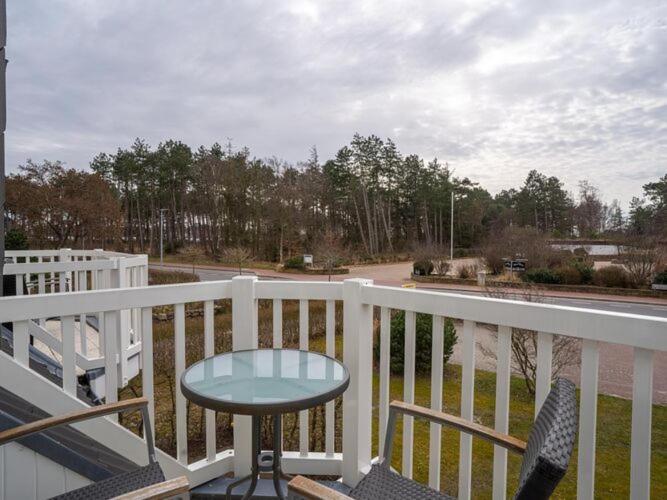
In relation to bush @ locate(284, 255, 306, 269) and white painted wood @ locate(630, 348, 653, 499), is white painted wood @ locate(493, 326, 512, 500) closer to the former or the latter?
white painted wood @ locate(630, 348, 653, 499)

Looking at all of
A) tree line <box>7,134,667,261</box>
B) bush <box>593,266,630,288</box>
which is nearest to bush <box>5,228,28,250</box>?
tree line <box>7,134,667,261</box>

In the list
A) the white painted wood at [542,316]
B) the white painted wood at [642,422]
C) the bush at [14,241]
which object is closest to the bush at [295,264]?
the bush at [14,241]

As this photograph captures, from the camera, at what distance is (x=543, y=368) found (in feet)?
4.56

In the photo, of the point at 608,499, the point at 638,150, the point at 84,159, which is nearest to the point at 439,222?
the point at 638,150

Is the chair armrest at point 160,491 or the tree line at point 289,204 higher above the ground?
the tree line at point 289,204

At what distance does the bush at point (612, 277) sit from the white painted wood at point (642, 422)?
17.2 meters

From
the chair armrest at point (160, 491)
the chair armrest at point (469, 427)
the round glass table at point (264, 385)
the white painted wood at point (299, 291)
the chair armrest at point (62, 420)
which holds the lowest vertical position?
the chair armrest at point (160, 491)

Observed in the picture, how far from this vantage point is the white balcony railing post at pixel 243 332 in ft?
6.69

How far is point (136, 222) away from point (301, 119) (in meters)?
26.8

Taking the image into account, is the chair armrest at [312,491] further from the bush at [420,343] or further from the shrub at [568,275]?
the shrub at [568,275]

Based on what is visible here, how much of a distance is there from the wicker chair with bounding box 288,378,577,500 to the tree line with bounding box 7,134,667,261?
18428 mm

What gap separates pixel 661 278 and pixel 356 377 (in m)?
16.9

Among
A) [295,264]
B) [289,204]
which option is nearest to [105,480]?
[295,264]

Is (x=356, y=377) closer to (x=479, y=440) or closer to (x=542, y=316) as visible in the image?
(x=542, y=316)
